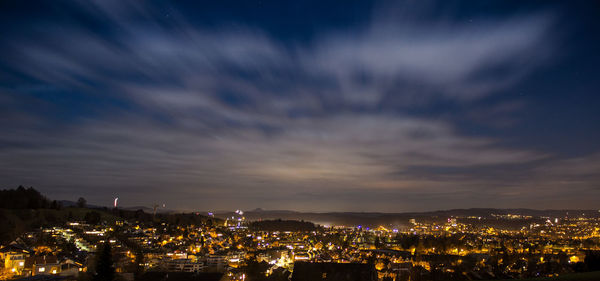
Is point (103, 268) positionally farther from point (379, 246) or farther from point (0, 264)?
point (379, 246)

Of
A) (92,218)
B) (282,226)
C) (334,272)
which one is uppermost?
(334,272)

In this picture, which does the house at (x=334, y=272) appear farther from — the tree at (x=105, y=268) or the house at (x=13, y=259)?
the house at (x=13, y=259)

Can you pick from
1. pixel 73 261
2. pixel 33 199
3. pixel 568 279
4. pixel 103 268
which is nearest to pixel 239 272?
pixel 73 261

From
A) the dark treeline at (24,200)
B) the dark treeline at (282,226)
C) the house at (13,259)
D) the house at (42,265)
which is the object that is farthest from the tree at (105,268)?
the dark treeline at (282,226)

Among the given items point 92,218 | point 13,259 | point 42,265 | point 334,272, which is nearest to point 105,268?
point 334,272

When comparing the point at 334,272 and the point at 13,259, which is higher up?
the point at 334,272

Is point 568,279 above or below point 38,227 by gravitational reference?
above

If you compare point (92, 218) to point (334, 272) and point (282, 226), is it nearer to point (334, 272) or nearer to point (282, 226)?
point (334, 272)

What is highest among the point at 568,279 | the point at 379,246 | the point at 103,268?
the point at 568,279
